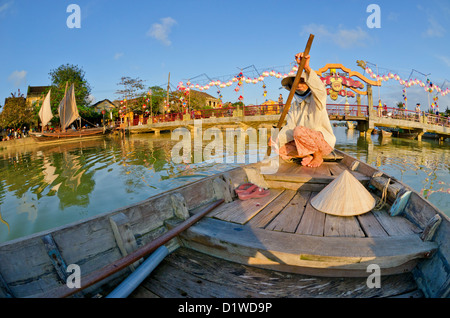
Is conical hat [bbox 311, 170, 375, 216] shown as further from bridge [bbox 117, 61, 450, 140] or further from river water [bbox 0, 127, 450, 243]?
bridge [bbox 117, 61, 450, 140]

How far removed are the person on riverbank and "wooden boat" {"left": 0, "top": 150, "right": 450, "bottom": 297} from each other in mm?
1841

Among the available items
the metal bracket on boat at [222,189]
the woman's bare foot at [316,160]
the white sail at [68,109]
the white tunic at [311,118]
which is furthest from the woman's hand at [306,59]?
the white sail at [68,109]

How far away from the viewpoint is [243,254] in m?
1.67

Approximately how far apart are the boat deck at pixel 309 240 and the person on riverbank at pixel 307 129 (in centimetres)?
170

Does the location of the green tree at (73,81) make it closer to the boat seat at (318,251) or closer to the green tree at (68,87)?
the green tree at (68,87)

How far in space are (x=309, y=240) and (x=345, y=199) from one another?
2.60 ft

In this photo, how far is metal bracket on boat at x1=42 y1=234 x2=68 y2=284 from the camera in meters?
1.48

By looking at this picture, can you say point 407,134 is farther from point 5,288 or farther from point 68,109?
point 68,109

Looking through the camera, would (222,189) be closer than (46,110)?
Yes

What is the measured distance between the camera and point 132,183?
6086mm

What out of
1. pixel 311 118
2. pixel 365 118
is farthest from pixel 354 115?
pixel 311 118
